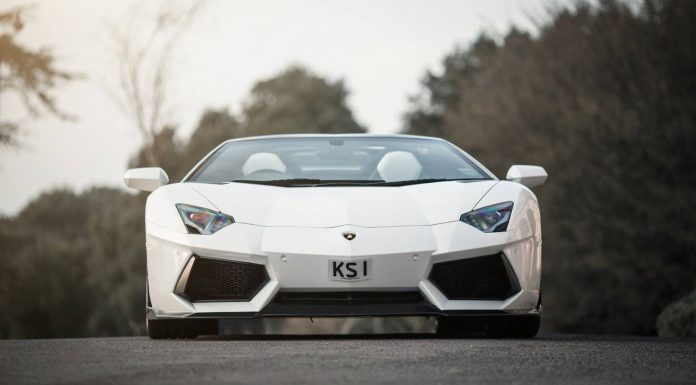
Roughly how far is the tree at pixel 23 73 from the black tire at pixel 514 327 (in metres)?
15.4

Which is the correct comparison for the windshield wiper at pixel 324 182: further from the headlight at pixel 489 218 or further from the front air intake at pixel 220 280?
the front air intake at pixel 220 280

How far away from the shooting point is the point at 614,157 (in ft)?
72.1

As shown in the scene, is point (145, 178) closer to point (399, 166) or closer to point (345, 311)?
point (399, 166)

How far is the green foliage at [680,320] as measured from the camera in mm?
9938

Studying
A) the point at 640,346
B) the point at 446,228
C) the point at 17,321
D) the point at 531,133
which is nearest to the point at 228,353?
the point at 446,228

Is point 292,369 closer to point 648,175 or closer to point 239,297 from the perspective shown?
point 239,297

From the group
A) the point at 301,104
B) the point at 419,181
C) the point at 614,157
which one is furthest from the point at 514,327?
the point at 301,104

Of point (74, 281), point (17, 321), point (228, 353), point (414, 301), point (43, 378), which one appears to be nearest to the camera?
point (43, 378)

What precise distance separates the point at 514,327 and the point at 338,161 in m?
1.81

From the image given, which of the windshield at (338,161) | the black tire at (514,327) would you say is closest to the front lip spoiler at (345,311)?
the black tire at (514,327)

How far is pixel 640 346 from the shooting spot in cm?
→ 630

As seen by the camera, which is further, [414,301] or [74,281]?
[74,281]

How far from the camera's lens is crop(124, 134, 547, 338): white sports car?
611 cm

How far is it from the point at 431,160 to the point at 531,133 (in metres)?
19.6
